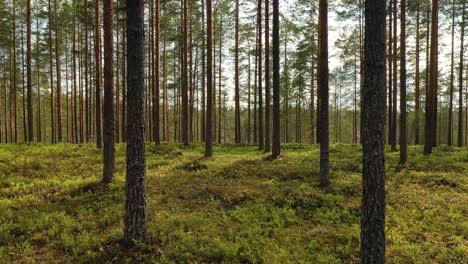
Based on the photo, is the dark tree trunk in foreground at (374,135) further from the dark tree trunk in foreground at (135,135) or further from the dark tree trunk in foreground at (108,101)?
the dark tree trunk in foreground at (108,101)

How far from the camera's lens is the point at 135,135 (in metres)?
6.09

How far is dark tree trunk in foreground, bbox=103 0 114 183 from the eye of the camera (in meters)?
10.2

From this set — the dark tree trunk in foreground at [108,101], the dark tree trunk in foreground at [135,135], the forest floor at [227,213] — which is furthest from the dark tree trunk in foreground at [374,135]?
the dark tree trunk in foreground at [108,101]

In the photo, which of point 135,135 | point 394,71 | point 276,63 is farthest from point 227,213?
point 394,71

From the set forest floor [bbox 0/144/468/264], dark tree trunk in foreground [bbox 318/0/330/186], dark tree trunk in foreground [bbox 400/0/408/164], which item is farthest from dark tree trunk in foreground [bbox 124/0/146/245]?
dark tree trunk in foreground [bbox 400/0/408/164]

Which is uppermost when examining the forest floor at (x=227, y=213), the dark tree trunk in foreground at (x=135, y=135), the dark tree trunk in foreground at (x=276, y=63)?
the dark tree trunk in foreground at (x=276, y=63)

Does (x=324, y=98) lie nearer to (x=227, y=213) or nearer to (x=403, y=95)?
(x=227, y=213)

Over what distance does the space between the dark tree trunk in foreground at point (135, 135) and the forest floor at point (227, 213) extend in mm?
547

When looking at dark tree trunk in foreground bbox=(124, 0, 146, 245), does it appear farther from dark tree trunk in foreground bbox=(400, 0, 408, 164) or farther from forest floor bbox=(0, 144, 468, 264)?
dark tree trunk in foreground bbox=(400, 0, 408, 164)

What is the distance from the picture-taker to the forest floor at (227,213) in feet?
19.4

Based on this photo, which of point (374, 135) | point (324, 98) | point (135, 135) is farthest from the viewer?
point (324, 98)

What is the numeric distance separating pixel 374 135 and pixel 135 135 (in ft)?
16.0

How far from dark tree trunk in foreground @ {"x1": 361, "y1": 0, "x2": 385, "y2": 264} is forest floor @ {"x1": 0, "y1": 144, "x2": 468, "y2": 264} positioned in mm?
1907

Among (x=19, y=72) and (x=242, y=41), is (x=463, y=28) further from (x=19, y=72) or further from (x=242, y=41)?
(x=19, y=72)
